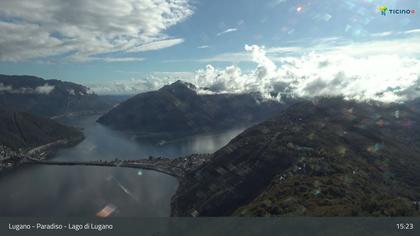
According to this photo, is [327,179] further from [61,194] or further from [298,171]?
[61,194]

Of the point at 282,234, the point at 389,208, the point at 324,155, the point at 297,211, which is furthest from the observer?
the point at 324,155

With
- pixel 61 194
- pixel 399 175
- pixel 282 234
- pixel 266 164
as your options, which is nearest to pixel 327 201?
pixel 282 234

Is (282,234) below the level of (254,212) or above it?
above

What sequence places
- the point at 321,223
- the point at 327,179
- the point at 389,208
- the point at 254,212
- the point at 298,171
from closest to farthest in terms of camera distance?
the point at 321,223 → the point at 389,208 → the point at 254,212 → the point at 327,179 → the point at 298,171

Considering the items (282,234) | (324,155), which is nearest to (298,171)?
(324,155)

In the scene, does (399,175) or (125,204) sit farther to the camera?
(399,175)

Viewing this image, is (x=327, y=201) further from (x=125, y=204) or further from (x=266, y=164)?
(x=125, y=204)

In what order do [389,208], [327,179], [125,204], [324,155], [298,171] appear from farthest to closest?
[324,155], [125,204], [298,171], [327,179], [389,208]

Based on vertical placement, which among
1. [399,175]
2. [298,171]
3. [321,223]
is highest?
[321,223]

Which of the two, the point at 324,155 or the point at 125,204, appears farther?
the point at 324,155

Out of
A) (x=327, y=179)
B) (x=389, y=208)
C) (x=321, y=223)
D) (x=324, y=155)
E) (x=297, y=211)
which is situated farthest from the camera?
(x=324, y=155)
